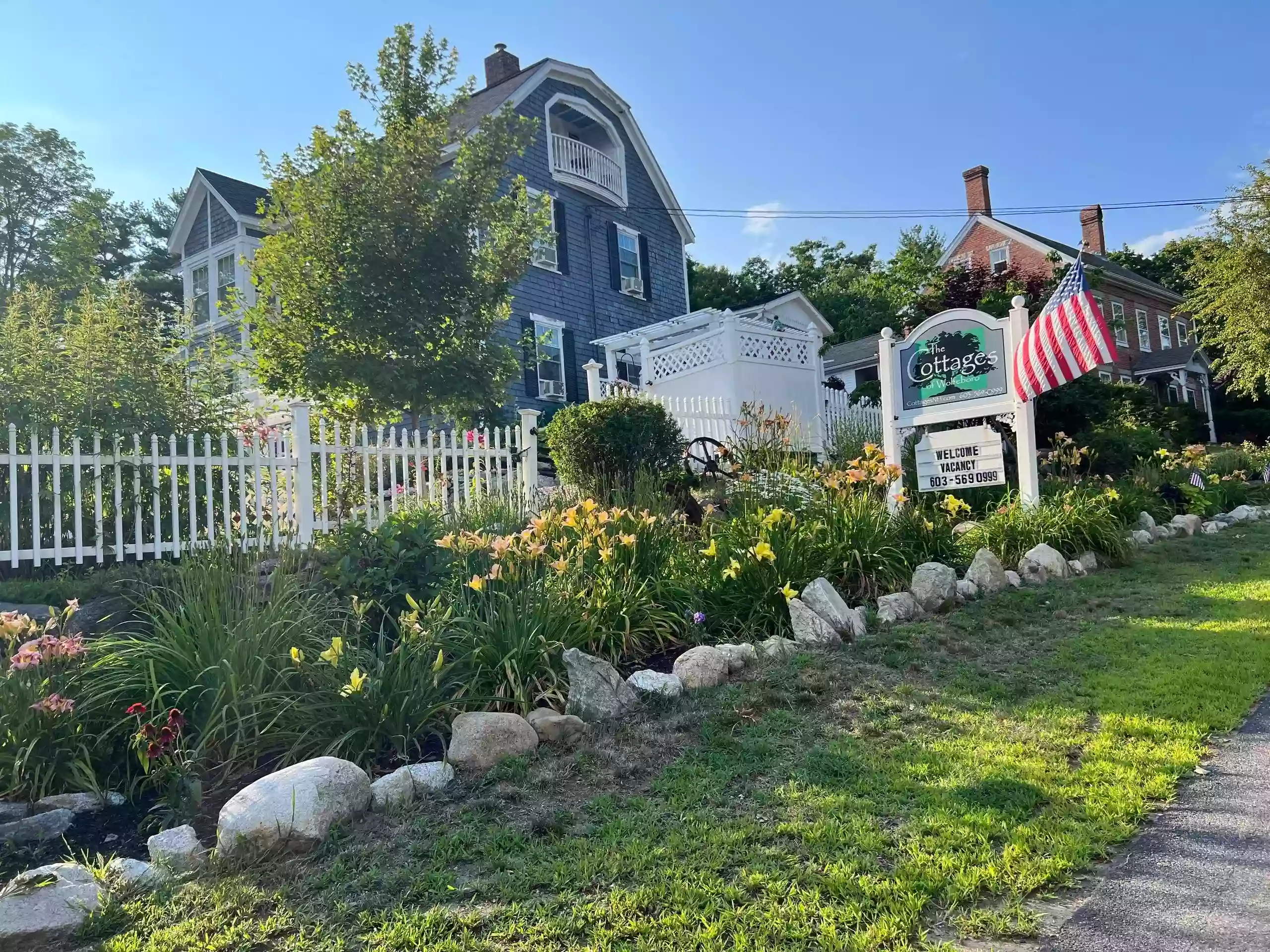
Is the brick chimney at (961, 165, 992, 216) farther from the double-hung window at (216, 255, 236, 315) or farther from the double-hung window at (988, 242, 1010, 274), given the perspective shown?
the double-hung window at (216, 255, 236, 315)

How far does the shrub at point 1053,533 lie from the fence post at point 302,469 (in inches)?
223

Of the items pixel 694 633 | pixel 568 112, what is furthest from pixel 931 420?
pixel 568 112

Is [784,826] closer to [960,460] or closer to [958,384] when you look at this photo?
[960,460]

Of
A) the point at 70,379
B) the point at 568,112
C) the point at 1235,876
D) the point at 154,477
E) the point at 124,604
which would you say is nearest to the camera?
the point at 1235,876

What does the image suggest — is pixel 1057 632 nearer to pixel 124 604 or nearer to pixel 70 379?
pixel 124 604

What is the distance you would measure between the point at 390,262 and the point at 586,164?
1054 cm

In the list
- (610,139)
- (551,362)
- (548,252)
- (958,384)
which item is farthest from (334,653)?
(610,139)

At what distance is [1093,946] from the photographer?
6.93 ft

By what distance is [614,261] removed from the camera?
21.0 m

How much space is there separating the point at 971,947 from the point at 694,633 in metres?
2.79

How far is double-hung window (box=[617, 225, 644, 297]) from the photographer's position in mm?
21359

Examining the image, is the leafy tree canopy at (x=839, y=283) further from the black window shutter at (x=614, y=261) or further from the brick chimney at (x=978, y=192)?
the black window shutter at (x=614, y=261)

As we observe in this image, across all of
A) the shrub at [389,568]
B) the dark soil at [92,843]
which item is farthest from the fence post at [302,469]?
the dark soil at [92,843]

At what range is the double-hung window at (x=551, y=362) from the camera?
18531 millimetres
